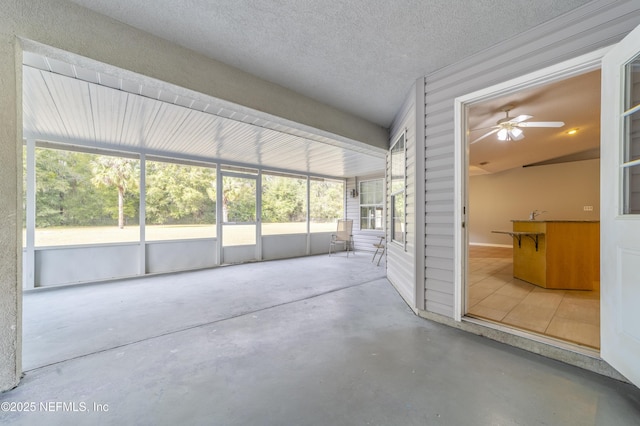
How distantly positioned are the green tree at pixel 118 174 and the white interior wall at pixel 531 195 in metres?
8.90

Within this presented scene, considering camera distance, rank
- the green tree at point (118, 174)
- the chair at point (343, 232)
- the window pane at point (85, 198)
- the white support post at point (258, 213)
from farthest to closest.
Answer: the chair at point (343, 232), the white support post at point (258, 213), the green tree at point (118, 174), the window pane at point (85, 198)

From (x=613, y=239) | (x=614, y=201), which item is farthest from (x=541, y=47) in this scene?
(x=613, y=239)

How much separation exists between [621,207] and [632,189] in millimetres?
122

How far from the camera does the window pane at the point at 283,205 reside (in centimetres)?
655

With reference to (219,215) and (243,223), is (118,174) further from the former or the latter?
(243,223)

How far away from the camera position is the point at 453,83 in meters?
2.50

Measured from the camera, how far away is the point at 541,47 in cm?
199

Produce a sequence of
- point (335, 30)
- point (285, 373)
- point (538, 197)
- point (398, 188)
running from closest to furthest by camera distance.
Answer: point (285, 373) < point (335, 30) < point (398, 188) < point (538, 197)

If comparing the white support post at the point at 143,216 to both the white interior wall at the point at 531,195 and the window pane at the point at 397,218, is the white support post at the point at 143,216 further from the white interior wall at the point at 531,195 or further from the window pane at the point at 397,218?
the white interior wall at the point at 531,195

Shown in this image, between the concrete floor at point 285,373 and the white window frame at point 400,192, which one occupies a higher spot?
the white window frame at point 400,192

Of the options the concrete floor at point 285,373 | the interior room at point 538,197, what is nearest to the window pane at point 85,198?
the concrete floor at point 285,373

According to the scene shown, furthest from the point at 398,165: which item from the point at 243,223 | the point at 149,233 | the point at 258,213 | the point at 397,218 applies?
the point at 149,233

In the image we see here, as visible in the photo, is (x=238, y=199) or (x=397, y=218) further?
(x=238, y=199)

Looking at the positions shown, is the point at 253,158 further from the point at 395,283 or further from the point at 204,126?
the point at 395,283
